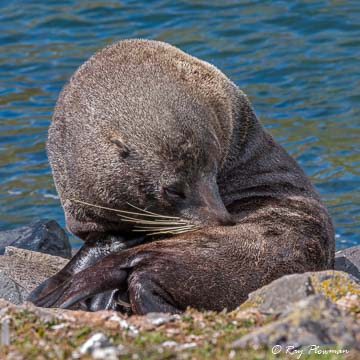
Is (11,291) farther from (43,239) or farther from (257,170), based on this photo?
(43,239)

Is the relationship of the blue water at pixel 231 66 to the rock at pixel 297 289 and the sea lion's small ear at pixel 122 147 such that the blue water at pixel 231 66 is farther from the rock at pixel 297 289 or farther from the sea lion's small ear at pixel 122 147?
the rock at pixel 297 289

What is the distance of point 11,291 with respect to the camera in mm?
7863

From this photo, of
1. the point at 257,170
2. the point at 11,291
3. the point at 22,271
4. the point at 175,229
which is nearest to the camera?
the point at 175,229

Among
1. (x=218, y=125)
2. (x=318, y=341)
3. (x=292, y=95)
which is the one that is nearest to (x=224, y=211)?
(x=218, y=125)

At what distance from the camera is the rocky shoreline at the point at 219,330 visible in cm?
462

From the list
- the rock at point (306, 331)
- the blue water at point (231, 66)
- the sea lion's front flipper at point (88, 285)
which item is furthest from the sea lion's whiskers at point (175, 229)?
the blue water at point (231, 66)

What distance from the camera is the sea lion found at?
22.4 ft

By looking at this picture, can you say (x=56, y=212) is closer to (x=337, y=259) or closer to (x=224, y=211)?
(x=337, y=259)

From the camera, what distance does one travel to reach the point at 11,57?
16.0m

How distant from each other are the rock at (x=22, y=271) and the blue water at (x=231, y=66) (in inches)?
122

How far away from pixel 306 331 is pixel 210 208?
2.38 m

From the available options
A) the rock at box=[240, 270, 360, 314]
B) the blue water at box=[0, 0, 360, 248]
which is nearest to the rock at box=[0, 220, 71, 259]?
the blue water at box=[0, 0, 360, 248]
